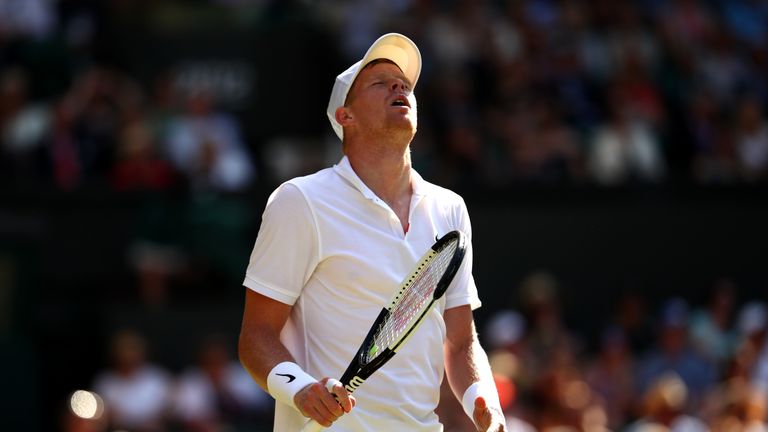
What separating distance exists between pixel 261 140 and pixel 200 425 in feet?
14.0

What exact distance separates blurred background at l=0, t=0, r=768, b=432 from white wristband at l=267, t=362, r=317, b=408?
5237 mm

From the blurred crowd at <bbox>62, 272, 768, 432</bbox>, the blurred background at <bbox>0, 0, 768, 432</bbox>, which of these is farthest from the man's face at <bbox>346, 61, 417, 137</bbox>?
the blurred background at <bbox>0, 0, 768, 432</bbox>

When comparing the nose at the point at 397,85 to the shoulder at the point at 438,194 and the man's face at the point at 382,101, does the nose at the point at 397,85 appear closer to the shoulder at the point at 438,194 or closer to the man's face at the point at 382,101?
the man's face at the point at 382,101

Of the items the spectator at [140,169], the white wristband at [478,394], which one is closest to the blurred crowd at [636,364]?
the spectator at [140,169]

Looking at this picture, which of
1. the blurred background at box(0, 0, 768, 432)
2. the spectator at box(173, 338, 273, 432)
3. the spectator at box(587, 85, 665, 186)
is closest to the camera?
the spectator at box(173, 338, 273, 432)

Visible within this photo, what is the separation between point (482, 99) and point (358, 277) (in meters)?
9.14

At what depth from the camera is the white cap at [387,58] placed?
16.0 feet

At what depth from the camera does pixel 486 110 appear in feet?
44.2

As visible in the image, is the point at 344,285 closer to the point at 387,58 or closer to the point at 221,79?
the point at 387,58

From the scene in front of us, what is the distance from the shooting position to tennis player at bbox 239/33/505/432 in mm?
4652

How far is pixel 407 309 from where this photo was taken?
4527 millimetres

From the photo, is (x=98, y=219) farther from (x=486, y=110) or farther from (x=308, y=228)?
(x=308, y=228)

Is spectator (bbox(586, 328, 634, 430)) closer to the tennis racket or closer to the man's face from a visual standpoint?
the man's face

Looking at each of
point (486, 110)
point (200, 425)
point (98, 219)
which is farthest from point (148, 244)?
point (486, 110)
